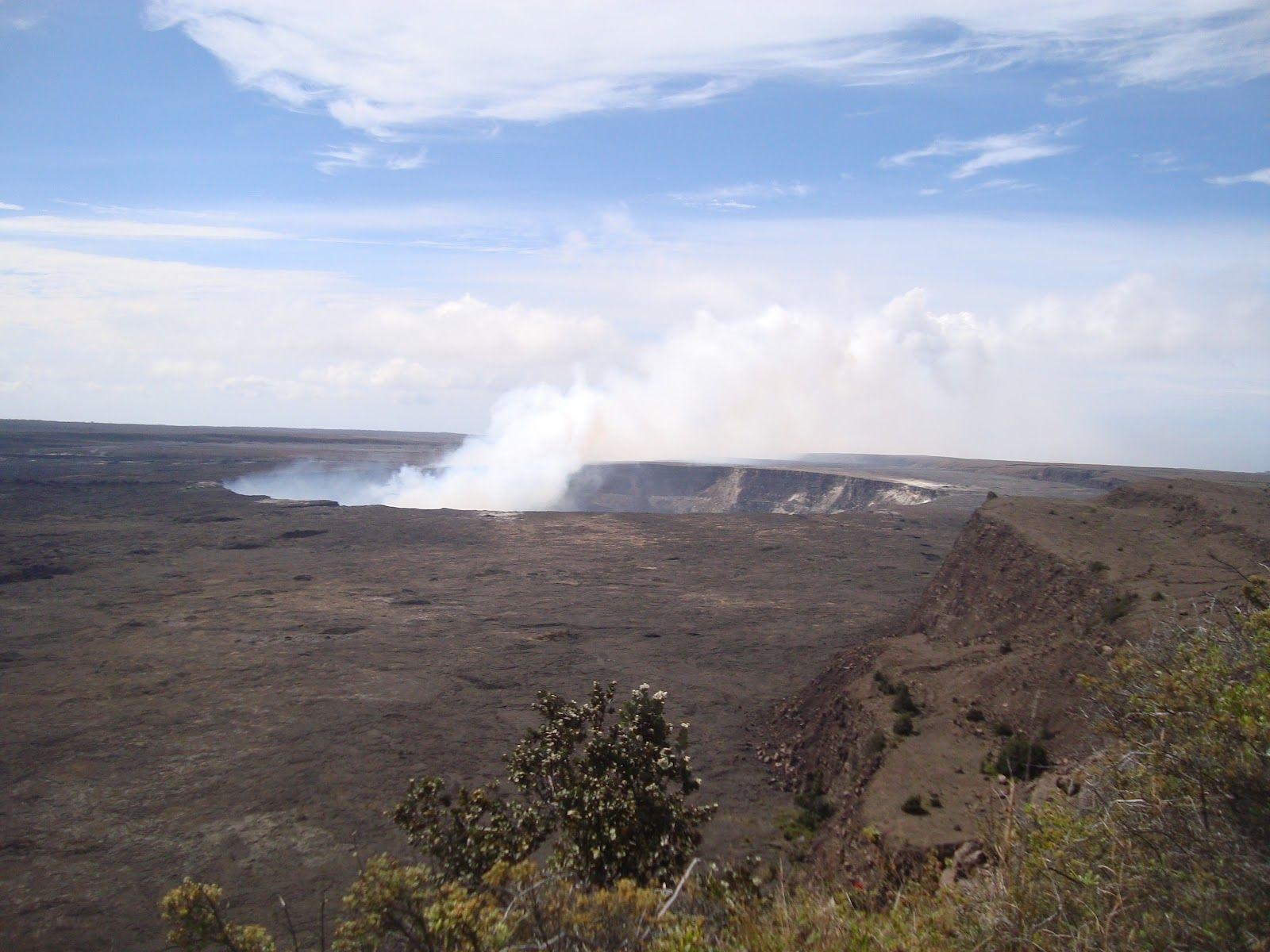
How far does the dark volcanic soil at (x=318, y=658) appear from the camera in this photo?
37.7 ft

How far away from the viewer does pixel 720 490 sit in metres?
65.9

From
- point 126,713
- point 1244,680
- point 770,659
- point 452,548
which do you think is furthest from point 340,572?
point 1244,680

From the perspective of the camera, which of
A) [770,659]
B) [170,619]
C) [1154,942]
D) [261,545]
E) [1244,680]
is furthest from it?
[261,545]

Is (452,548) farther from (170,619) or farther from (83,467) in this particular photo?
(83,467)

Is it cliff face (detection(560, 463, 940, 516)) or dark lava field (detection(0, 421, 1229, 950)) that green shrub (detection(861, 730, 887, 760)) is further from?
cliff face (detection(560, 463, 940, 516))

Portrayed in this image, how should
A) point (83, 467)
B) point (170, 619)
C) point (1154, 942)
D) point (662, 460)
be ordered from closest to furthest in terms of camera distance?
1. point (1154, 942)
2. point (170, 619)
3. point (83, 467)
4. point (662, 460)

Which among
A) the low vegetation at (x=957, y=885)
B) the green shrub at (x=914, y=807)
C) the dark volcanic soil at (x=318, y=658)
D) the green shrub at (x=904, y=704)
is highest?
the low vegetation at (x=957, y=885)

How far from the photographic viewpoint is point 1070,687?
12.6m

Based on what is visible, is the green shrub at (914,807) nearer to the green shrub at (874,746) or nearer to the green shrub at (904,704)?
the green shrub at (874,746)

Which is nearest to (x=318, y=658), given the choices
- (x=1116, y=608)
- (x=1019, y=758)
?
(x=1019, y=758)

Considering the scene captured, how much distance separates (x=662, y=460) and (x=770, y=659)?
54.9 meters

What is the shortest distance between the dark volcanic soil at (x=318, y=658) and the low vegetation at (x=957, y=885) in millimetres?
4355

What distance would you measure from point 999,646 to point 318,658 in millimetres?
15839

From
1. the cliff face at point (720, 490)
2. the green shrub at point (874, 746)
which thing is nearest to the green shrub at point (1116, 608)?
the green shrub at point (874, 746)
